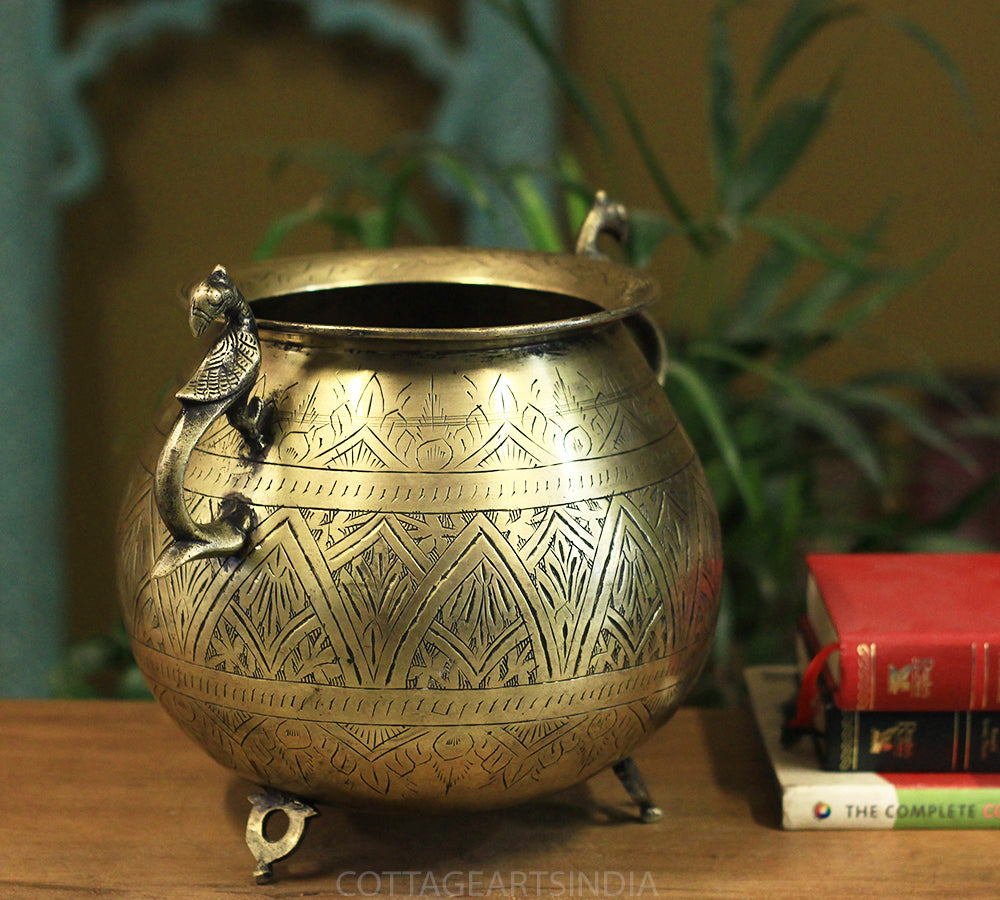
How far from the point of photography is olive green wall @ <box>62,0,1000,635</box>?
2.00m

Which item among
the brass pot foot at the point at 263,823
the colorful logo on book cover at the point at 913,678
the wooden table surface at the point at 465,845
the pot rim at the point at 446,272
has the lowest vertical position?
the wooden table surface at the point at 465,845

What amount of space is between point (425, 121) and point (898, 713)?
1430 millimetres

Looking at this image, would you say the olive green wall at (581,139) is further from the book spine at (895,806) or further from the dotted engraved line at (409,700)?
the dotted engraved line at (409,700)

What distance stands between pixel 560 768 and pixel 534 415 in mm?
218

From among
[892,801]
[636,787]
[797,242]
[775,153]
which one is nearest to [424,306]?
[636,787]

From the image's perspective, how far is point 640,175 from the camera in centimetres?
207

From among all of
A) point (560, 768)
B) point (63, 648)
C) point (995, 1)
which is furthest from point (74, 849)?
point (995, 1)

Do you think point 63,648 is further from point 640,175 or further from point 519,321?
point 519,321

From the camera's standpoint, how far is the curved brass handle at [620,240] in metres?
0.92

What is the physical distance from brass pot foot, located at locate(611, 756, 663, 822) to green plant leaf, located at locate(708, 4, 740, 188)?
0.89 metres

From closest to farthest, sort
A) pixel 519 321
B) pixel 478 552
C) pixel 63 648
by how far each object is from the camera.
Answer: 1. pixel 478 552
2. pixel 519 321
3. pixel 63 648

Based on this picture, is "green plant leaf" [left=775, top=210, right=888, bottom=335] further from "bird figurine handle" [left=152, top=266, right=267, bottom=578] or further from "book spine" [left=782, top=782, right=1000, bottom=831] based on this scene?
"bird figurine handle" [left=152, top=266, right=267, bottom=578]

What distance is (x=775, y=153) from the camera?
1.52 m

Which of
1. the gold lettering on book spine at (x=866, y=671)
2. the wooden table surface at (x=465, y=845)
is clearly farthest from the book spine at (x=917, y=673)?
the wooden table surface at (x=465, y=845)
